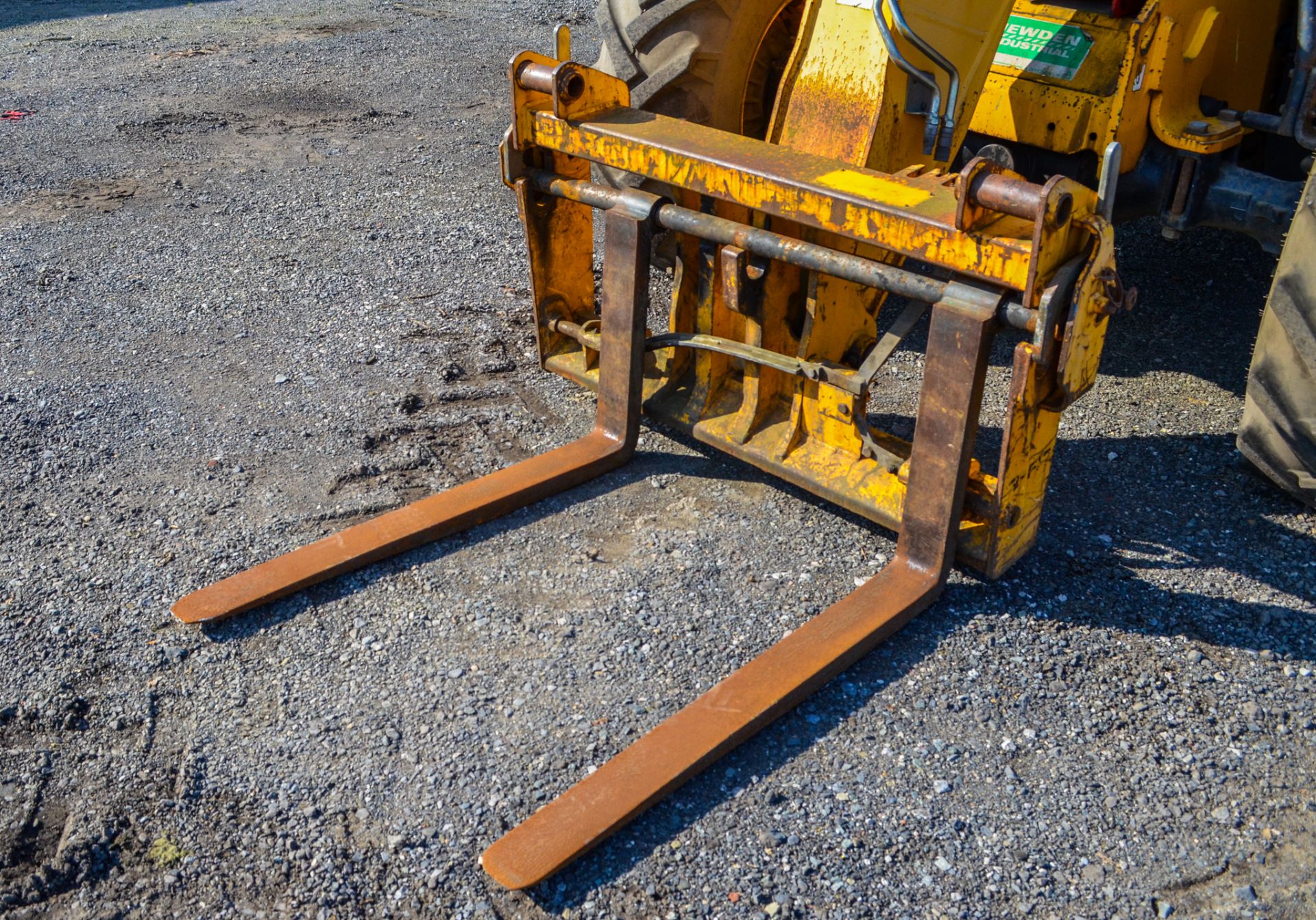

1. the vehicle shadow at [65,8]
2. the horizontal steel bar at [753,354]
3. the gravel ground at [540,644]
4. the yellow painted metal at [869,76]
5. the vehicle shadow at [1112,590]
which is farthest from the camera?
the vehicle shadow at [65,8]

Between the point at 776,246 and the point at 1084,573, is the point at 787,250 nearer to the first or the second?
the point at 776,246

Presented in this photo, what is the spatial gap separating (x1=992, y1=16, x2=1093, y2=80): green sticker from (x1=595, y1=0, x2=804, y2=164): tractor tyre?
763mm

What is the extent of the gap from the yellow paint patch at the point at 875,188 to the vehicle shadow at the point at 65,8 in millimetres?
9617

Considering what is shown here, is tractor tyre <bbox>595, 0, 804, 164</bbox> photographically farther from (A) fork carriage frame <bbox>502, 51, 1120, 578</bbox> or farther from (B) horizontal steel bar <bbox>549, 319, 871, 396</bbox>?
(B) horizontal steel bar <bbox>549, 319, 871, 396</bbox>

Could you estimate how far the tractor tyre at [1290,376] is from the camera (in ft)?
10.9

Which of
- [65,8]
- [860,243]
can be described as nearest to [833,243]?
[860,243]

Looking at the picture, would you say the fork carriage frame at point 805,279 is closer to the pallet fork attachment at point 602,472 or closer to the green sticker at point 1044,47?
the pallet fork attachment at point 602,472

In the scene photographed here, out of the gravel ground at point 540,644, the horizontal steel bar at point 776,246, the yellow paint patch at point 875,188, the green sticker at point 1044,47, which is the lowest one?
the gravel ground at point 540,644

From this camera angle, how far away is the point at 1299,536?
11.5 ft

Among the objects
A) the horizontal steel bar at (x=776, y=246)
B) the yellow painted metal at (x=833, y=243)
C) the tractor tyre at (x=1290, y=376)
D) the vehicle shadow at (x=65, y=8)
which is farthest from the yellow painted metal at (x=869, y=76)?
the vehicle shadow at (x=65, y=8)

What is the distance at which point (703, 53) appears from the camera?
3.85 metres

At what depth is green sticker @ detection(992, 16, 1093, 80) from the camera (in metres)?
3.91

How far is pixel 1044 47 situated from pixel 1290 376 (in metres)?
1.41

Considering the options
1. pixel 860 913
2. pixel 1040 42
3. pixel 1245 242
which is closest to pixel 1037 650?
pixel 860 913
